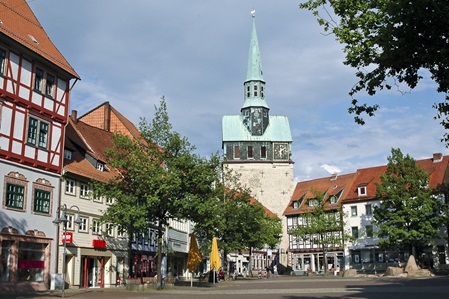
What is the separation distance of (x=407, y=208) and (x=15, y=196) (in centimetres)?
3927

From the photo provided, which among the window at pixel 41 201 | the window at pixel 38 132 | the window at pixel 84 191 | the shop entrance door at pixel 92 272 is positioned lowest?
the shop entrance door at pixel 92 272

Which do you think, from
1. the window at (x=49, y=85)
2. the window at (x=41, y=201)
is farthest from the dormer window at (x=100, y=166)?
the window at (x=49, y=85)

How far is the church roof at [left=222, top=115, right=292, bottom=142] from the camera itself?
101938 mm

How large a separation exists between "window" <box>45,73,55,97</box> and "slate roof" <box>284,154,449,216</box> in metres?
39.0

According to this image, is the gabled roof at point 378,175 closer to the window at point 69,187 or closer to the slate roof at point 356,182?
the slate roof at point 356,182

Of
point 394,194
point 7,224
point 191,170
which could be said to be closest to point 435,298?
point 191,170

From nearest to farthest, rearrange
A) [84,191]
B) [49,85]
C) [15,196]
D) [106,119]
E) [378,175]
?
[15,196] → [49,85] → [84,191] → [106,119] → [378,175]

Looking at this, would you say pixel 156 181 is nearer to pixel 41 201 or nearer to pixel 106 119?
pixel 41 201

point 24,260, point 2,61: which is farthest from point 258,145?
point 2,61

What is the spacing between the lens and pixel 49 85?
3359cm

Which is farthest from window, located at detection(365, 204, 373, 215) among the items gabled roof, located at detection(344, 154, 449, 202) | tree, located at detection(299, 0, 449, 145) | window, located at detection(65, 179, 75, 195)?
tree, located at detection(299, 0, 449, 145)

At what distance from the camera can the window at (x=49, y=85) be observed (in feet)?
109

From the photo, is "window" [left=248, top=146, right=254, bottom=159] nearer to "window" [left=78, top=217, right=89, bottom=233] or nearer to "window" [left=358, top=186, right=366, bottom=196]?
"window" [left=358, top=186, right=366, bottom=196]

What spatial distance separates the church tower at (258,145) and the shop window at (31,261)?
224 feet
